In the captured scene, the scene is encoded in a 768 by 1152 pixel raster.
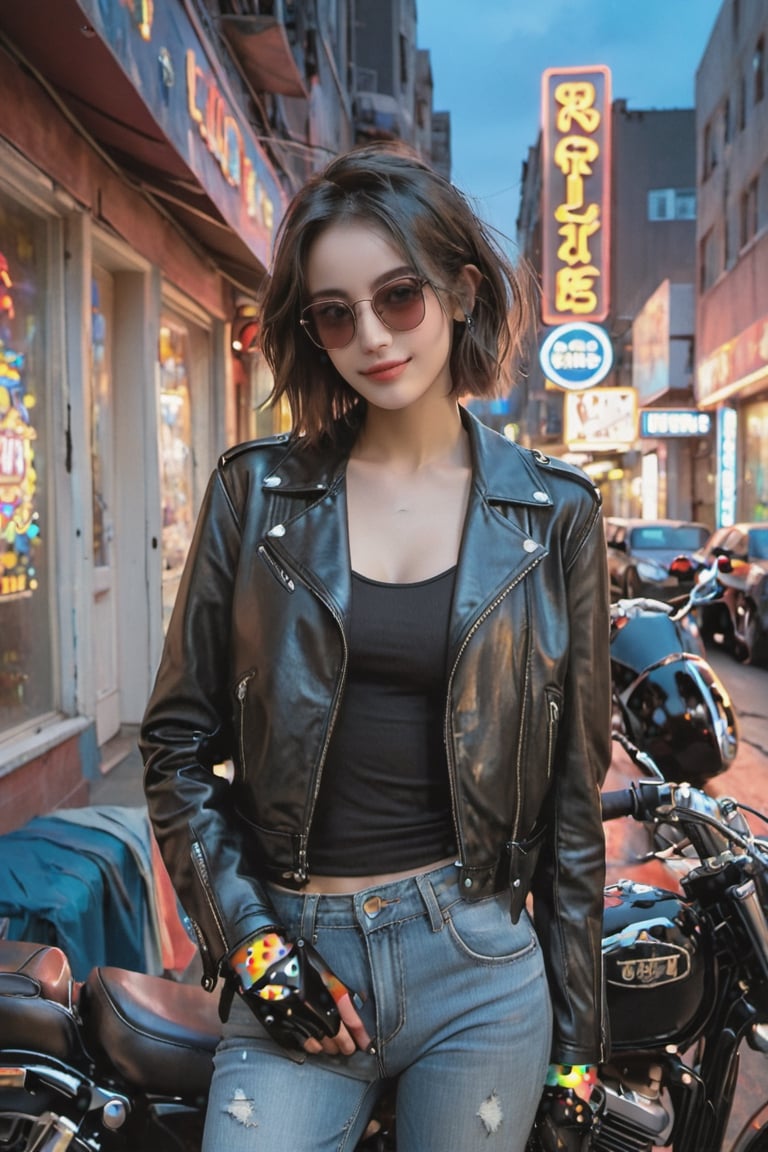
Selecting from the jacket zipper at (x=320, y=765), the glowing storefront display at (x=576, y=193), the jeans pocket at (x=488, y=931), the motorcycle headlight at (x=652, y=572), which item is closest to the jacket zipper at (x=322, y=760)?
the jacket zipper at (x=320, y=765)

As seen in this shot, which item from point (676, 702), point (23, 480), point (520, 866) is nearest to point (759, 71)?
point (676, 702)

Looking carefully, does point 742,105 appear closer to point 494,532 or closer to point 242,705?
point 494,532

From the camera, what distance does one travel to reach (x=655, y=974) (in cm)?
194

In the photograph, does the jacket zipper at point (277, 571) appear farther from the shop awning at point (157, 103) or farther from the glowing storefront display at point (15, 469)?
the glowing storefront display at point (15, 469)

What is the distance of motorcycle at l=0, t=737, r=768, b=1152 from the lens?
171 centimetres

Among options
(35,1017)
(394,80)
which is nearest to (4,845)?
(35,1017)

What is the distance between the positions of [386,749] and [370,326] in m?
0.63

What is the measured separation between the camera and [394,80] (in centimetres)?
2744

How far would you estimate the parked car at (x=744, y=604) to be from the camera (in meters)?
10.9

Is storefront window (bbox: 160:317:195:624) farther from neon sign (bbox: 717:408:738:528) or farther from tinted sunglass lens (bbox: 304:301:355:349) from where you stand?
neon sign (bbox: 717:408:738:528)

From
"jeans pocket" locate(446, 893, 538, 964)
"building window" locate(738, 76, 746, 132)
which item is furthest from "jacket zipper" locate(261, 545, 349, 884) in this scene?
"building window" locate(738, 76, 746, 132)

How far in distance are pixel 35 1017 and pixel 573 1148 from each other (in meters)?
0.92

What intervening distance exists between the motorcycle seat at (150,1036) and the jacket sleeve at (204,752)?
0.28 metres

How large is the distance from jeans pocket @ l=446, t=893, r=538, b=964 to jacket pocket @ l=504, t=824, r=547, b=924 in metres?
0.01
